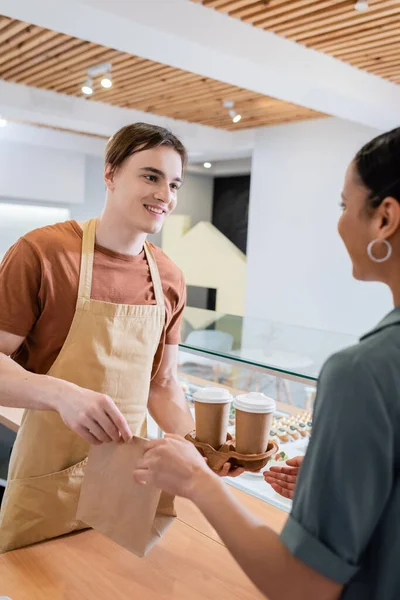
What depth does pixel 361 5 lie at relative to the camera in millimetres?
3672

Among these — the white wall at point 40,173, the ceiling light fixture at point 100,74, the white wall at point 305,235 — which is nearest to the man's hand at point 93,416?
the ceiling light fixture at point 100,74

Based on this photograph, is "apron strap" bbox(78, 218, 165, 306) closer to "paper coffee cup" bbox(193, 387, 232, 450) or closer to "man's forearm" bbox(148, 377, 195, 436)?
"man's forearm" bbox(148, 377, 195, 436)

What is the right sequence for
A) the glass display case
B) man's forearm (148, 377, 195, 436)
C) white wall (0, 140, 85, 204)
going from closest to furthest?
man's forearm (148, 377, 195, 436) < the glass display case < white wall (0, 140, 85, 204)

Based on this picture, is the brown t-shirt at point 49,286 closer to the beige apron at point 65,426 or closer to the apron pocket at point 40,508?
the beige apron at point 65,426

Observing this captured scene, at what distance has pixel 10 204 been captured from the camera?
8.95m

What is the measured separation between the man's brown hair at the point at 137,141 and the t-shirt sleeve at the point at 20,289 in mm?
383

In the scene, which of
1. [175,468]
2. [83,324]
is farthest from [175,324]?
[175,468]

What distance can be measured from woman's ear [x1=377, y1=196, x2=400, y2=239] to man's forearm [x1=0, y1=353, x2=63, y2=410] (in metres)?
0.79

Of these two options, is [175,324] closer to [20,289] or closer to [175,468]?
[20,289]

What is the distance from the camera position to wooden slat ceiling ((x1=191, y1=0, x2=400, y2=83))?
12.6 ft

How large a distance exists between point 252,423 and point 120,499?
0.36 meters

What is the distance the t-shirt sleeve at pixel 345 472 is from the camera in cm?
73

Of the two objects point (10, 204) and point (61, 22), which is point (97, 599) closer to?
point (61, 22)

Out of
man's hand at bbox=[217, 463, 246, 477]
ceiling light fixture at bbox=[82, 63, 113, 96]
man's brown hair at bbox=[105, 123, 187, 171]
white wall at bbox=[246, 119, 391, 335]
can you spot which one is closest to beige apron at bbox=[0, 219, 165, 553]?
man's brown hair at bbox=[105, 123, 187, 171]
